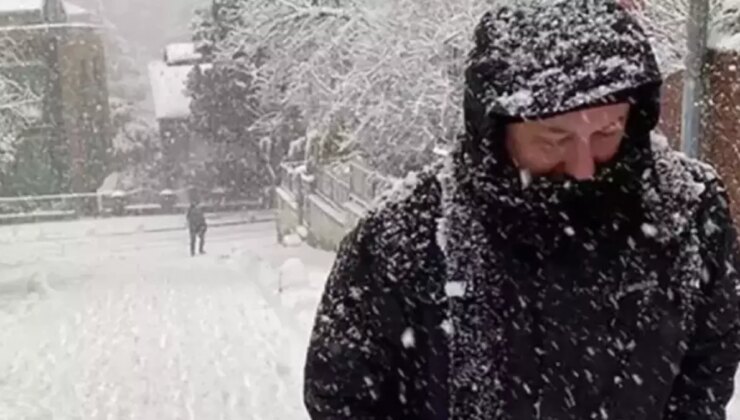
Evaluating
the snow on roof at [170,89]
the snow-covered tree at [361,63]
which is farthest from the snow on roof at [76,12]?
the snow-covered tree at [361,63]

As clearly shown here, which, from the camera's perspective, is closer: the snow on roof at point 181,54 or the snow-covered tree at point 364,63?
the snow-covered tree at point 364,63

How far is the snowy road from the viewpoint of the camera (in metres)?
2.95

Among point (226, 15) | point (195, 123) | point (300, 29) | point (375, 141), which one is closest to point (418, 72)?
point (375, 141)

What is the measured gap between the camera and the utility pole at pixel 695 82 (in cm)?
221

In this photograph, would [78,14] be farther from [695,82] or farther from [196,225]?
[695,82]

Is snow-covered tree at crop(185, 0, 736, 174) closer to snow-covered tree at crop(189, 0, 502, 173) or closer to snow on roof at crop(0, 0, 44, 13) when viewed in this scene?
snow-covered tree at crop(189, 0, 502, 173)

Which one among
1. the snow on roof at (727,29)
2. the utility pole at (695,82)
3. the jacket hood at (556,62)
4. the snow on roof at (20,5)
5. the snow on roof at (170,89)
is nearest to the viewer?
the jacket hood at (556,62)

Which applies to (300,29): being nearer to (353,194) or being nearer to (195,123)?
(353,194)

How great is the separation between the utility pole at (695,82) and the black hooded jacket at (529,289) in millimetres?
1637

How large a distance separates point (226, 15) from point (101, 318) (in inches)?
55.6

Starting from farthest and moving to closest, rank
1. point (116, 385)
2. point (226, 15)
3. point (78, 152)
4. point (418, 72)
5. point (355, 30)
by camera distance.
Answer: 1. point (78, 152)
2. point (226, 15)
3. point (355, 30)
4. point (418, 72)
5. point (116, 385)

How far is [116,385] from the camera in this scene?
318cm

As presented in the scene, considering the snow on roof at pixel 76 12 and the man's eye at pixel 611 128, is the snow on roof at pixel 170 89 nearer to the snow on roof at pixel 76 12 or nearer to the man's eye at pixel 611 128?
the snow on roof at pixel 76 12

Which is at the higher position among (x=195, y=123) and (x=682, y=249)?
(x=682, y=249)
